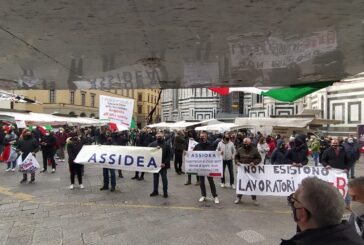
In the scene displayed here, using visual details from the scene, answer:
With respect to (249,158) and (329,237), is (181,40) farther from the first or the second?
(249,158)

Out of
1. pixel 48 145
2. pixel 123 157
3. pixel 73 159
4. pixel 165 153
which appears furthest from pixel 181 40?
pixel 48 145

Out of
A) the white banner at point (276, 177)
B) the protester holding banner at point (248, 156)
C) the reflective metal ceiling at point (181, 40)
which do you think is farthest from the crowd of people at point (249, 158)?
the reflective metal ceiling at point (181, 40)

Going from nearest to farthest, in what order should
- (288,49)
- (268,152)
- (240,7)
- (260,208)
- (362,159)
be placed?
(240,7), (288,49), (260,208), (268,152), (362,159)

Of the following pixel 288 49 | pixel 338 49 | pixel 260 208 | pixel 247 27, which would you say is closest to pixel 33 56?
pixel 247 27

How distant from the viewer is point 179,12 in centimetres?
216

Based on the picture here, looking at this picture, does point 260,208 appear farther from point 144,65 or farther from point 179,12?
point 179,12

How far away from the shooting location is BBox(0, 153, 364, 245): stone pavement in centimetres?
629

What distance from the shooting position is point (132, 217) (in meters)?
7.58

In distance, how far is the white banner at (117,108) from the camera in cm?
→ 1523

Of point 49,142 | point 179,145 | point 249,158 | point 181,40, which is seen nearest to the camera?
point 181,40

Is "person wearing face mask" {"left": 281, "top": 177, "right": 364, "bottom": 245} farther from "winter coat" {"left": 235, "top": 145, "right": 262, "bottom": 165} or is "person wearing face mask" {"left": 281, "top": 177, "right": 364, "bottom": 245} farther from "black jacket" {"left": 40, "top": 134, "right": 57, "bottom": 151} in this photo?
"black jacket" {"left": 40, "top": 134, "right": 57, "bottom": 151}

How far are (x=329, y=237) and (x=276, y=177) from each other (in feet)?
23.6

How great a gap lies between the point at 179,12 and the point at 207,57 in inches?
50.6

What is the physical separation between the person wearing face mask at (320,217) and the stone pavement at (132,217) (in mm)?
4385
